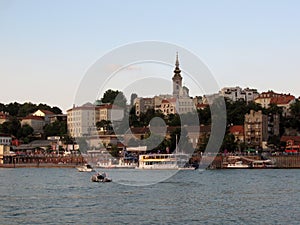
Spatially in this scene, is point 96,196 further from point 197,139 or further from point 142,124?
point 142,124

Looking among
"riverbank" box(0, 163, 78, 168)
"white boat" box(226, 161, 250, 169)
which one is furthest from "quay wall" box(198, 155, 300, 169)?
"riverbank" box(0, 163, 78, 168)

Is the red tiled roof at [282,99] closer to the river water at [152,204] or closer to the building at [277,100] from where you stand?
the building at [277,100]

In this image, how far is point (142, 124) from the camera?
120562mm

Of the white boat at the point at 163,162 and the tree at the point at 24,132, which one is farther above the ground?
the tree at the point at 24,132

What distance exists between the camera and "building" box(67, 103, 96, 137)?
134 meters

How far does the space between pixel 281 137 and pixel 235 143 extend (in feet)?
34.8

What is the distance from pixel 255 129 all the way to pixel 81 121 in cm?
4337

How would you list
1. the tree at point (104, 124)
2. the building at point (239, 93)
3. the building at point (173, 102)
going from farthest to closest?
the building at point (239, 93), the tree at point (104, 124), the building at point (173, 102)

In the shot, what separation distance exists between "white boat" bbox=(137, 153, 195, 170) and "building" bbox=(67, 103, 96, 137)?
47530 millimetres

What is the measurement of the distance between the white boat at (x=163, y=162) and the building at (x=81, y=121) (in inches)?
1871

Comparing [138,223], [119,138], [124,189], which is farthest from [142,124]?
[138,223]

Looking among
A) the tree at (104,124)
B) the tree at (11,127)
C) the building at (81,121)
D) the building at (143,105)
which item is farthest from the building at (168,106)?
the tree at (11,127)

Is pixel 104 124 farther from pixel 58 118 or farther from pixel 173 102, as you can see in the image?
pixel 58 118

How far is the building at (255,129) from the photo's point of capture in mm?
103875
